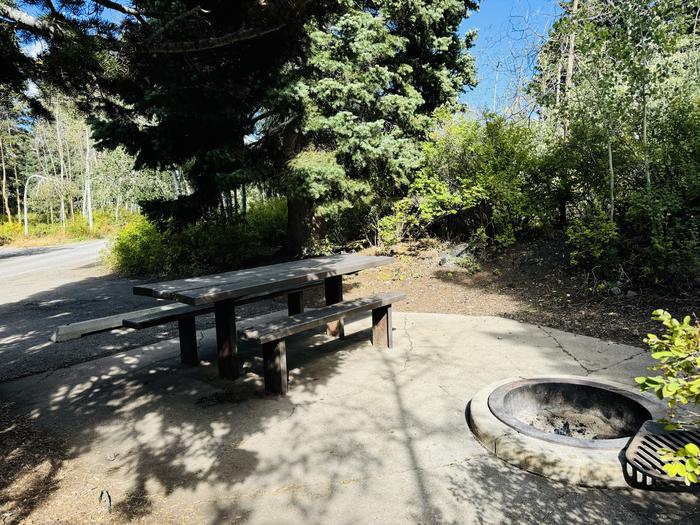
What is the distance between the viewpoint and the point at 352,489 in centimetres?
242

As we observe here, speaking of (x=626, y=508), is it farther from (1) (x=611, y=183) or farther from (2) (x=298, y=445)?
(1) (x=611, y=183)

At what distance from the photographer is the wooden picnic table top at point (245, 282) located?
11.3 feet

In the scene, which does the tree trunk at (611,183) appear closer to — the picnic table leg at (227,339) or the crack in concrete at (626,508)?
the crack in concrete at (626,508)

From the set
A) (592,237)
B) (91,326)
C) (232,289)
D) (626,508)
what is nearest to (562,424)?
(626,508)

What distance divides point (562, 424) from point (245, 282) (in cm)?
273

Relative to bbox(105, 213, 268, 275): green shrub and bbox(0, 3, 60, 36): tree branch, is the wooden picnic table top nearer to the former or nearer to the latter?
bbox(0, 3, 60, 36): tree branch

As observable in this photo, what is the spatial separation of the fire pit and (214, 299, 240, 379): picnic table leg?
2.13 metres

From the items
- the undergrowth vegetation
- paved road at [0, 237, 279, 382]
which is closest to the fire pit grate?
paved road at [0, 237, 279, 382]

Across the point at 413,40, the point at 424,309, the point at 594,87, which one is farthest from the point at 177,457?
the point at 413,40

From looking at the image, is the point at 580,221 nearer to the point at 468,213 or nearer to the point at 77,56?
the point at 468,213

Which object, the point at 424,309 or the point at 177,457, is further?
the point at 424,309

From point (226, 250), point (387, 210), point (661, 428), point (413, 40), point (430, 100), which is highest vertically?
point (413, 40)

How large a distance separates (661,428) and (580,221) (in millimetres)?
4731

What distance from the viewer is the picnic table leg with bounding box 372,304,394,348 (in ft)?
16.0
